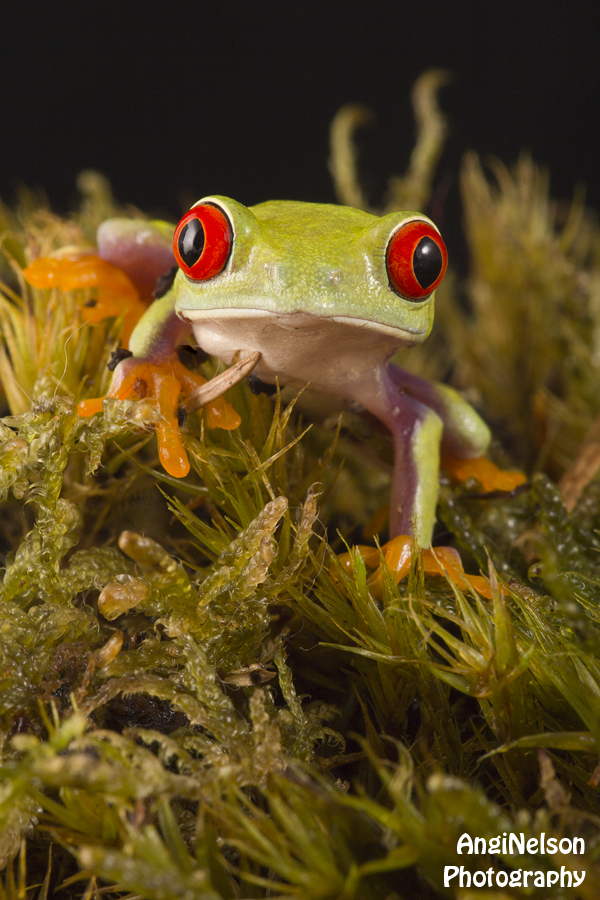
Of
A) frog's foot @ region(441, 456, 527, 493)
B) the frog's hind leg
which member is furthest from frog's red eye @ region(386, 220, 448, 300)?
frog's foot @ region(441, 456, 527, 493)

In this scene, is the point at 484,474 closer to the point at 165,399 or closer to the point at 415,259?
the point at 415,259

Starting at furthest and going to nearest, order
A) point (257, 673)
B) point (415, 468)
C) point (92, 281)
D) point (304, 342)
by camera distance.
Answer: point (92, 281) → point (415, 468) → point (304, 342) → point (257, 673)

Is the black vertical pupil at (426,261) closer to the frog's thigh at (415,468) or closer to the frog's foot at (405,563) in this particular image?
the frog's thigh at (415,468)

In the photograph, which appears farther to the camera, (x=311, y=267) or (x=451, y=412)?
(x=451, y=412)

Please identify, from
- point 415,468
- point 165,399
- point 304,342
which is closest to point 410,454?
point 415,468

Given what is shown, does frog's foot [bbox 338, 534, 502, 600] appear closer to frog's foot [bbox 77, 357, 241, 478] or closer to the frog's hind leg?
the frog's hind leg

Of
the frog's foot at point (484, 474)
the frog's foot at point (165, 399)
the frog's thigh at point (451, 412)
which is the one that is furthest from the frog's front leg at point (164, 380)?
the frog's foot at point (484, 474)

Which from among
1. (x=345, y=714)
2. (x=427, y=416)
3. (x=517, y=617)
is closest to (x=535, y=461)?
(x=427, y=416)
